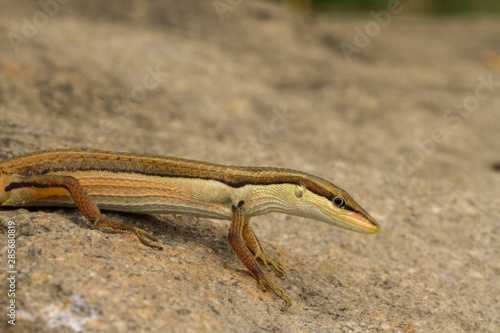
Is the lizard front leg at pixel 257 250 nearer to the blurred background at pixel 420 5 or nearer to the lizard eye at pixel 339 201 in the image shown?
the lizard eye at pixel 339 201

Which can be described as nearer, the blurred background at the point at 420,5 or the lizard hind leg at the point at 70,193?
the lizard hind leg at the point at 70,193

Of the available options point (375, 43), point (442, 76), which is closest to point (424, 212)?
point (442, 76)

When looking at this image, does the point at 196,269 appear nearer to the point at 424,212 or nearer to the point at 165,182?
the point at 165,182

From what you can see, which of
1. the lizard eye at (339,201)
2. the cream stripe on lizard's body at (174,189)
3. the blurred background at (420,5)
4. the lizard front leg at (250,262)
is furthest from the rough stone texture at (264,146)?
the blurred background at (420,5)

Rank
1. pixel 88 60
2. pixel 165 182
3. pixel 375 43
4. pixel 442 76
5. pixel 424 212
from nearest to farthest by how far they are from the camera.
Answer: pixel 165 182 < pixel 424 212 < pixel 88 60 < pixel 442 76 < pixel 375 43

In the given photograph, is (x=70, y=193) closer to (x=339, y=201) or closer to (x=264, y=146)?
(x=339, y=201)

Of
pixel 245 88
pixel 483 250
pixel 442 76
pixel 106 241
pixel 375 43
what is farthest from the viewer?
pixel 375 43
